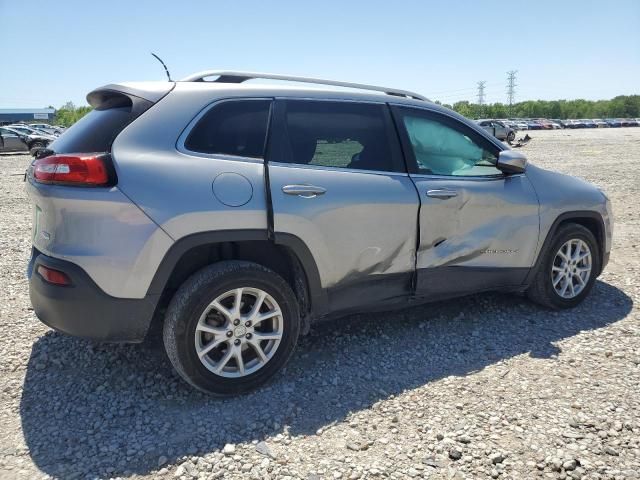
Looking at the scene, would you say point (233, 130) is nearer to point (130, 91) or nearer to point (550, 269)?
point (130, 91)

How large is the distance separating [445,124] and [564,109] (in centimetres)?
14148

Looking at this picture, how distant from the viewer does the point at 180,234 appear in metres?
2.70

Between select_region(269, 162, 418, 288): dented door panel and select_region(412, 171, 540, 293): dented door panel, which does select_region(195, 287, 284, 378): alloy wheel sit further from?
select_region(412, 171, 540, 293): dented door panel

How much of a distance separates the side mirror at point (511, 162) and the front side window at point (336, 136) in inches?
36.2

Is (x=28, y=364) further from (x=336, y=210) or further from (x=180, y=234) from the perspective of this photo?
(x=336, y=210)

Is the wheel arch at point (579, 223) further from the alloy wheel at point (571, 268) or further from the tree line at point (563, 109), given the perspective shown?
the tree line at point (563, 109)

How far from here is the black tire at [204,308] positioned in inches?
109

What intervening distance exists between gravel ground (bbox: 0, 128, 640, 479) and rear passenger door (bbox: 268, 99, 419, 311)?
581 mm

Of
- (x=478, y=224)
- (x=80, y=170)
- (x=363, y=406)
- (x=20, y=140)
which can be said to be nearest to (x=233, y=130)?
(x=80, y=170)

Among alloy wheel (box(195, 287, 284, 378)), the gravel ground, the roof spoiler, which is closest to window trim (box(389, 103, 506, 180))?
the gravel ground

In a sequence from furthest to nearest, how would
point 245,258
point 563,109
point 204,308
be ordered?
point 563,109 → point 245,258 → point 204,308

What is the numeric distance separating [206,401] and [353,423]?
893 mm

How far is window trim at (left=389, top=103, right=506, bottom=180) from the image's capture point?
350 cm

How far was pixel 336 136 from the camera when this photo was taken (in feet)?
10.9
